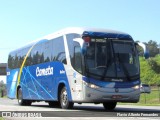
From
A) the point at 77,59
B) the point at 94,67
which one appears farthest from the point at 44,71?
the point at 94,67

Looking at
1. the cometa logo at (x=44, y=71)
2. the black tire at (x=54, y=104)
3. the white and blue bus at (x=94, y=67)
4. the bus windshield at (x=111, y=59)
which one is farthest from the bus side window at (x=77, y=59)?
the black tire at (x=54, y=104)

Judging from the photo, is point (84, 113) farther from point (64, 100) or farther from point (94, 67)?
point (64, 100)

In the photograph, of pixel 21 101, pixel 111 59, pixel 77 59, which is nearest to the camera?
pixel 111 59

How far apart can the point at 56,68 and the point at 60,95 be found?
1.37 metres

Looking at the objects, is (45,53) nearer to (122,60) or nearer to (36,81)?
(36,81)

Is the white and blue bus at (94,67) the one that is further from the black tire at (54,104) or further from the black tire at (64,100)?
the black tire at (54,104)

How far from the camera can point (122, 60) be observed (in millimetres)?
19156

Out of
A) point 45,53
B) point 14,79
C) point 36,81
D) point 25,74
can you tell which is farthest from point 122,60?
point 14,79

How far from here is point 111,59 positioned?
62.2 feet

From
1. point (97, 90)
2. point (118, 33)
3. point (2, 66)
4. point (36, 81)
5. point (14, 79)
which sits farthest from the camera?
point (2, 66)

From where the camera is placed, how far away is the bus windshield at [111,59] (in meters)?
Answer: 18.7

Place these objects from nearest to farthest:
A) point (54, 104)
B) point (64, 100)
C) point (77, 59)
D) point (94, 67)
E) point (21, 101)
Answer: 1. point (94, 67)
2. point (77, 59)
3. point (64, 100)
4. point (54, 104)
5. point (21, 101)

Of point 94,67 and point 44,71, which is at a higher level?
point 94,67

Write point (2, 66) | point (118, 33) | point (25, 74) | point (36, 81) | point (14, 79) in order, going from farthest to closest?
point (2, 66) → point (14, 79) → point (25, 74) → point (36, 81) → point (118, 33)
